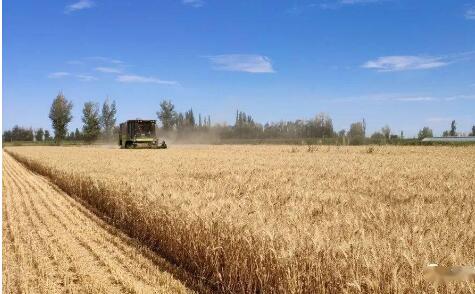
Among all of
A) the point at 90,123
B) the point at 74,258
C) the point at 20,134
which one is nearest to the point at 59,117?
the point at 90,123

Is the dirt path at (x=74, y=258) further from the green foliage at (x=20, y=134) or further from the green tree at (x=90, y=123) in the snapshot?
the green foliage at (x=20, y=134)

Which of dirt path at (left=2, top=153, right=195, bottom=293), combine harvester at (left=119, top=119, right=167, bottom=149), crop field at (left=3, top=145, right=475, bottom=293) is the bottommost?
dirt path at (left=2, top=153, right=195, bottom=293)

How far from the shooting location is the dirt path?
20.3 ft

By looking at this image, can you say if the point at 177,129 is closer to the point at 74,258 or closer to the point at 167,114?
the point at 167,114

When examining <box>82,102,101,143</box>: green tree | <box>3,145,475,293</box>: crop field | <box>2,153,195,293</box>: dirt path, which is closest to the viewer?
<box>3,145,475,293</box>: crop field

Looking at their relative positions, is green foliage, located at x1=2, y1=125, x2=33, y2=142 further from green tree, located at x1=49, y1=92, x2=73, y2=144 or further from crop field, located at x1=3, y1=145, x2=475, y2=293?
crop field, located at x1=3, y1=145, x2=475, y2=293

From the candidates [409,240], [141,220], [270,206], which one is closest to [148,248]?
[141,220]

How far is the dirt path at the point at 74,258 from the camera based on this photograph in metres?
6.19

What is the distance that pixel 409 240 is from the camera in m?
4.57

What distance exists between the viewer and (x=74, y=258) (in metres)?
7.48

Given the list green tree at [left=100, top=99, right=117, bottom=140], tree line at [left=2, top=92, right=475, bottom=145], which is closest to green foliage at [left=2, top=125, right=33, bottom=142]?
tree line at [left=2, top=92, right=475, bottom=145]

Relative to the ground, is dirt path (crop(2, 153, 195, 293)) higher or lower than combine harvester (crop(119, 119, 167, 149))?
lower

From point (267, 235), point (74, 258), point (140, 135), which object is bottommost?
point (74, 258)

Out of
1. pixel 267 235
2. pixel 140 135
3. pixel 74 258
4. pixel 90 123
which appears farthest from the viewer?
pixel 90 123
